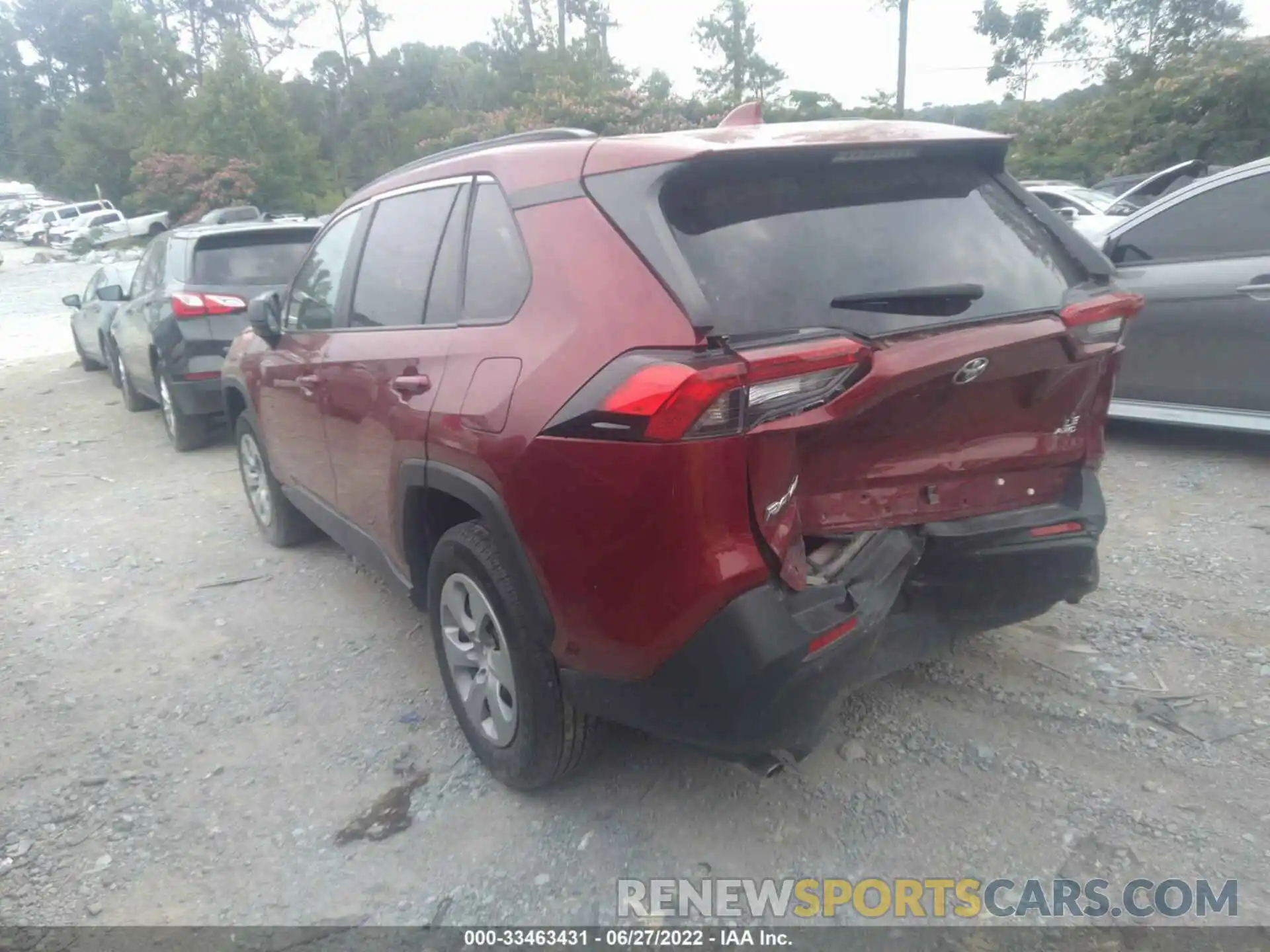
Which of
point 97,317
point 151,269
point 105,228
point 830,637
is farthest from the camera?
point 105,228

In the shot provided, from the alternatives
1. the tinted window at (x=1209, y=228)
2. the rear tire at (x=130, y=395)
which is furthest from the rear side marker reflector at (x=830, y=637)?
the rear tire at (x=130, y=395)

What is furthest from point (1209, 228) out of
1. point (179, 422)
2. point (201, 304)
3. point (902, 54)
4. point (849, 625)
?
point (902, 54)

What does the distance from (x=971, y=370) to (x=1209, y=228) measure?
401cm

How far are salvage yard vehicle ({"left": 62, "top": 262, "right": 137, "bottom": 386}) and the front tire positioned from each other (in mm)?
8145

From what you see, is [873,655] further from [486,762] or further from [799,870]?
[486,762]

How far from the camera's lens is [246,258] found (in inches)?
305

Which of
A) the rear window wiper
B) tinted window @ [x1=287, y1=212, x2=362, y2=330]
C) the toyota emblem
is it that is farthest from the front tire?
tinted window @ [x1=287, y1=212, x2=362, y2=330]

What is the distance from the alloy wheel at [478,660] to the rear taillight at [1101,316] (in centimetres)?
179

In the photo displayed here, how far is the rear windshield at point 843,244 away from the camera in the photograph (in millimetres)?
2445

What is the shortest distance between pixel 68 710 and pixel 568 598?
248 centimetres

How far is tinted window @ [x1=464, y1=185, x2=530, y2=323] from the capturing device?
2.79 meters

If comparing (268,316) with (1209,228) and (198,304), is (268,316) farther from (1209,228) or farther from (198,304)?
(1209,228)

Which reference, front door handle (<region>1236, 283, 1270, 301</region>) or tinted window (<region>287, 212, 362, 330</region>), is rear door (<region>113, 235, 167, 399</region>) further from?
front door handle (<region>1236, 283, 1270, 301</region>)

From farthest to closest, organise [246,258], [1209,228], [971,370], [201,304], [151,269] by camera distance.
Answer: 1. [151,269]
2. [246,258]
3. [201,304]
4. [1209,228]
5. [971,370]
